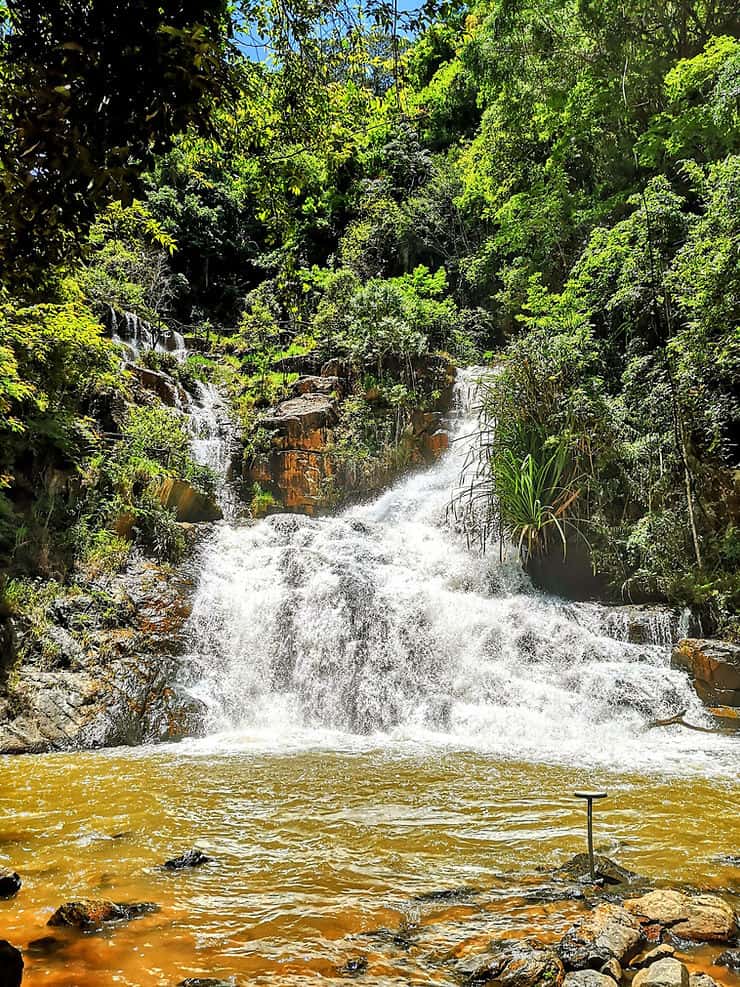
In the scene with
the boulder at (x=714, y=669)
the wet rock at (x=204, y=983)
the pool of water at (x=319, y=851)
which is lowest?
the pool of water at (x=319, y=851)

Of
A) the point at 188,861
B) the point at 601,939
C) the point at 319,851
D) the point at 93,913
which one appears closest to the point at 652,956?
the point at 601,939

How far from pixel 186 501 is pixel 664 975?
10.9 metres

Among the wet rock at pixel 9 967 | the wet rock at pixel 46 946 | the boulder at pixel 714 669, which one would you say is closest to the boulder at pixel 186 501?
the boulder at pixel 714 669

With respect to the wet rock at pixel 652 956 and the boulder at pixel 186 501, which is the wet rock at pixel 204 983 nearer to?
the wet rock at pixel 652 956

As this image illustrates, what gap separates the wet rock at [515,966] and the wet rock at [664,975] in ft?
0.75

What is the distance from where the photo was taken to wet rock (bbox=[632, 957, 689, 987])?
189 centimetres

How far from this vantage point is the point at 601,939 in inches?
86.2

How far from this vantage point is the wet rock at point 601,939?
209 centimetres

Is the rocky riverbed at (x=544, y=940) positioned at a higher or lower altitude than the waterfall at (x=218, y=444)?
lower

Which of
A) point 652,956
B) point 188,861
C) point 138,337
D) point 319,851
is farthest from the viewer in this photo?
point 138,337

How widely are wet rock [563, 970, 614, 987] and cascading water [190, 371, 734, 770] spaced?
4104 millimetres

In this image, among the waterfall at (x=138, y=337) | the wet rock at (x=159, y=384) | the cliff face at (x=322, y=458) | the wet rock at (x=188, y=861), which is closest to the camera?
the wet rock at (x=188, y=861)

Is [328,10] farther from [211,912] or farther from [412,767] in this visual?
[412,767]

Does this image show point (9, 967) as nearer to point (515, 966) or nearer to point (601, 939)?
point (515, 966)
